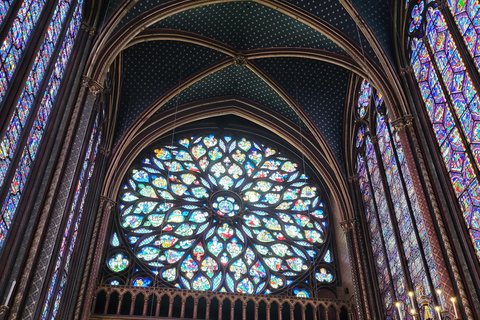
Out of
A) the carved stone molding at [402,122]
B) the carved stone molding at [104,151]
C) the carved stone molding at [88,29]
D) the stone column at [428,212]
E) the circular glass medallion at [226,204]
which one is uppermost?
the carved stone molding at [88,29]

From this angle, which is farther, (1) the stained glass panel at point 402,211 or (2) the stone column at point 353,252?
(2) the stone column at point 353,252

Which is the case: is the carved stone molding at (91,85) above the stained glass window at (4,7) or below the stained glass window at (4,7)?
above

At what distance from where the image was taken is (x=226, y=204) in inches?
661

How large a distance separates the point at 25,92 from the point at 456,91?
302 inches

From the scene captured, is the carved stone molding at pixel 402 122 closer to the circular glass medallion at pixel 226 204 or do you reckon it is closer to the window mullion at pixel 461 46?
the window mullion at pixel 461 46

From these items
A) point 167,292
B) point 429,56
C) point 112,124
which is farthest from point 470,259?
point 112,124

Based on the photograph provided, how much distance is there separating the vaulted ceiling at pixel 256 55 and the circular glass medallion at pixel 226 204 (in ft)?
10.5

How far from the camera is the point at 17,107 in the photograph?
7836 millimetres

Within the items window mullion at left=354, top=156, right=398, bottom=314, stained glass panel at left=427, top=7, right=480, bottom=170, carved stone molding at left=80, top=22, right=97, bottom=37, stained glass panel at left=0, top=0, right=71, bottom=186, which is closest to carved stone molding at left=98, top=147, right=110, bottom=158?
carved stone molding at left=80, top=22, right=97, bottom=37

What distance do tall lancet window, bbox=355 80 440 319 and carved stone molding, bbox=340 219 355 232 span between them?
1.41ft

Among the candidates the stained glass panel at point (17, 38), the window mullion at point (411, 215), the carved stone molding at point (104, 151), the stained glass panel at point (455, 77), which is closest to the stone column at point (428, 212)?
the window mullion at point (411, 215)

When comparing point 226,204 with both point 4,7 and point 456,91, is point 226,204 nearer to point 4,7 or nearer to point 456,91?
point 456,91

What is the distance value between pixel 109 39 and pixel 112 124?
3724 millimetres

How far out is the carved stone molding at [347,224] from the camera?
14742 millimetres
